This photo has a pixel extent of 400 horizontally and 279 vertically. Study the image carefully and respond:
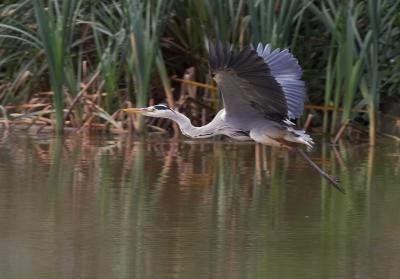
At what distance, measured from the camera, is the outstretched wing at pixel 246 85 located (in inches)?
273

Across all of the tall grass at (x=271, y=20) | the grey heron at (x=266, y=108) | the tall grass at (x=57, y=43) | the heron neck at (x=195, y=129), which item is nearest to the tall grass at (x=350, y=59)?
the tall grass at (x=271, y=20)

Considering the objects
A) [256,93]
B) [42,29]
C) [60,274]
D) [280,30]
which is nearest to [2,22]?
[42,29]

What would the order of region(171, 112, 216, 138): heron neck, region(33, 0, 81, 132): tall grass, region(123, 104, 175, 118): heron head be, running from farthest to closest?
region(33, 0, 81, 132): tall grass, region(123, 104, 175, 118): heron head, region(171, 112, 216, 138): heron neck

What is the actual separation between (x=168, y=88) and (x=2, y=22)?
208 centimetres

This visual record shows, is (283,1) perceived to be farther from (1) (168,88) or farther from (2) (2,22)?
(2) (2,22)

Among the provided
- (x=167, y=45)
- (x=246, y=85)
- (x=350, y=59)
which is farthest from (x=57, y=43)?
(x=246, y=85)

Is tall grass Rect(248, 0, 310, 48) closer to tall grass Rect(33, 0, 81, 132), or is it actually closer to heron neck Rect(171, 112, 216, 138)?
tall grass Rect(33, 0, 81, 132)

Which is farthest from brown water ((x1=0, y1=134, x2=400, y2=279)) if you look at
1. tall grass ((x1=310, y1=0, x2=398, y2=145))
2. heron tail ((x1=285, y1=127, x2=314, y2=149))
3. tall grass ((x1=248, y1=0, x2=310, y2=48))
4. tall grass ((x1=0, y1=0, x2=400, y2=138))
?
tall grass ((x1=248, y1=0, x2=310, y2=48))

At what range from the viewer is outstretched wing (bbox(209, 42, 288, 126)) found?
693 centimetres

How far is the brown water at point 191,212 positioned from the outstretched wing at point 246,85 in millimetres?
560

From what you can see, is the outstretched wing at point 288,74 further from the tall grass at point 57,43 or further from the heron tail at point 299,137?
the tall grass at point 57,43

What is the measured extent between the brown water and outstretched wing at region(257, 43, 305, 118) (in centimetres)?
61

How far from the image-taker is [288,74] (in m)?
8.02

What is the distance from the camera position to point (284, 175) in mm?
8758
